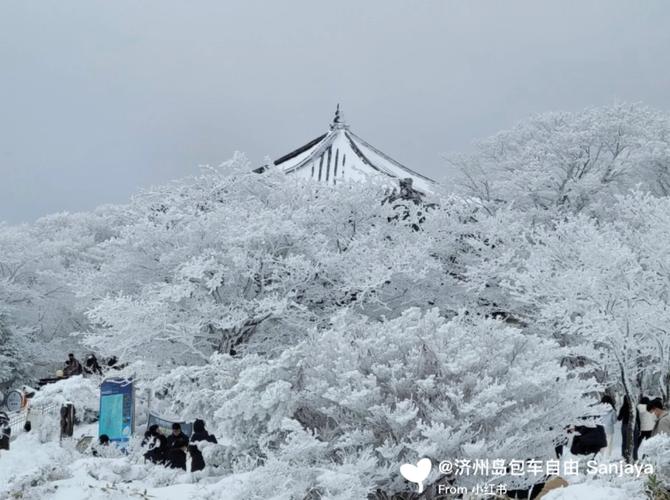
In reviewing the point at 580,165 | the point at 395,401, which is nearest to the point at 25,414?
the point at 395,401

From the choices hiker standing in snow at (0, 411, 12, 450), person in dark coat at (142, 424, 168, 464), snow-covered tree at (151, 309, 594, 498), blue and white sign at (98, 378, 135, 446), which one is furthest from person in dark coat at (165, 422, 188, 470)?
hiker standing in snow at (0, 411, 12, 450)

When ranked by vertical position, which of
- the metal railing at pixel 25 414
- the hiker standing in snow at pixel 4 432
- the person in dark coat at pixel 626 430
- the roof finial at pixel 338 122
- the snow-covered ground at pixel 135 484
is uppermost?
the roof finial at pixel 338 122

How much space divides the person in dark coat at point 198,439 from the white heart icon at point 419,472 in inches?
147

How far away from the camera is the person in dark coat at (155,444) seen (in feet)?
35.5

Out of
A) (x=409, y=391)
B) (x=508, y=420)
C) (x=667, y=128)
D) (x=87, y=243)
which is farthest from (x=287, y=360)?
(x=87, y=243)

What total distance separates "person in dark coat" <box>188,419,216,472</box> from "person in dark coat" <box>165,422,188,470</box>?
0.19m

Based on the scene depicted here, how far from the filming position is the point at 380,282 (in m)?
14.5

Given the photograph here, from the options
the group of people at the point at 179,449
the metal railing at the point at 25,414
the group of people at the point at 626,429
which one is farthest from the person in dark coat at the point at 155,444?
the group of people at the point at 626,429

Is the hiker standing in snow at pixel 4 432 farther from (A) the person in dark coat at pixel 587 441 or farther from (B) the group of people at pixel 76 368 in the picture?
(A) the person in dark coat at pixel 587 441

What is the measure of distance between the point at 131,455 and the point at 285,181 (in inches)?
335

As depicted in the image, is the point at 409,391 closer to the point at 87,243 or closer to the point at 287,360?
the point at 287,360

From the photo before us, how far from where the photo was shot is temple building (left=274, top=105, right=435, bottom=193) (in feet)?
90.5

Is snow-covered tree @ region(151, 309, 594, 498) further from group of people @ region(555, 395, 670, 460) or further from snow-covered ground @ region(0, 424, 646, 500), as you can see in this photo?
group of people @ region(555, 395, 670, 460)

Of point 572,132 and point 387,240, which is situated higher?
point 572,132
